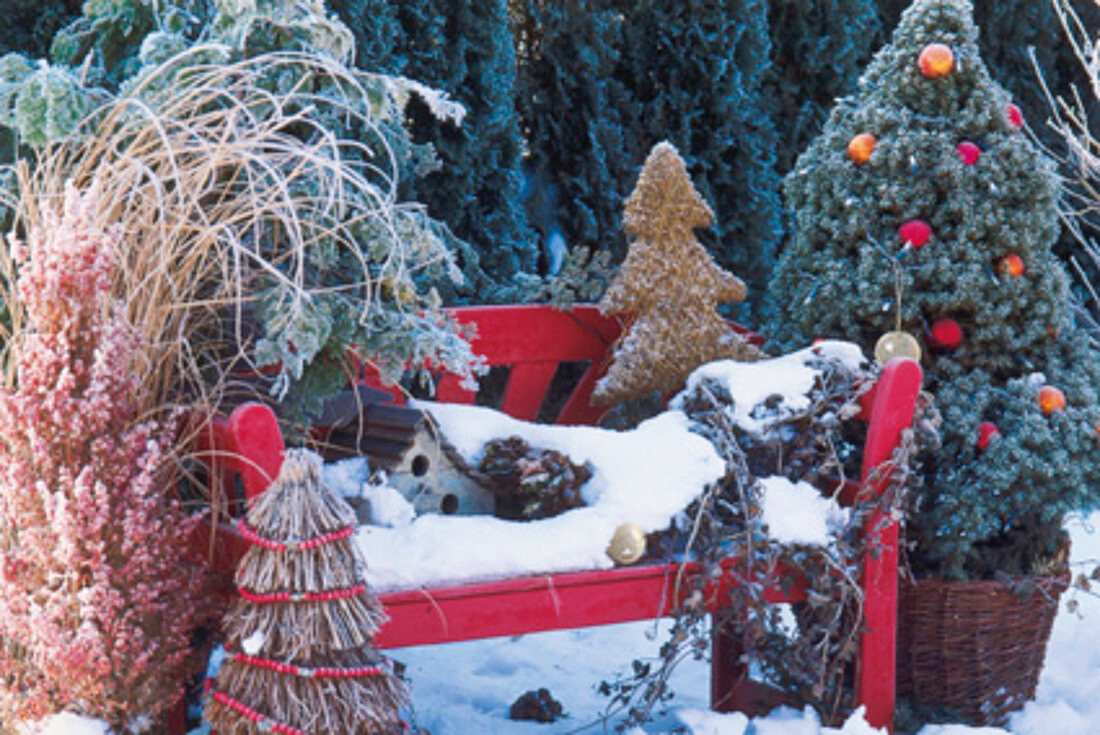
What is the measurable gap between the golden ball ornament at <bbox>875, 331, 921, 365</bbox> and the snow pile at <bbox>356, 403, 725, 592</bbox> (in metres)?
0.54

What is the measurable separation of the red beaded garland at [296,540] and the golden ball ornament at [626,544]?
65 centimetres

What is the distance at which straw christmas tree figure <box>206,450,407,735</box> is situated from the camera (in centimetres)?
215

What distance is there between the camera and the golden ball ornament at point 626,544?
8.72 ft

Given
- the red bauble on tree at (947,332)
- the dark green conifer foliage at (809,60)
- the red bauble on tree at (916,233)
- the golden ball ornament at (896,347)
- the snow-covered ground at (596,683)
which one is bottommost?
the snow-covered ground at (596,683)

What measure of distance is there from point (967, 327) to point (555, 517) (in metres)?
1.24

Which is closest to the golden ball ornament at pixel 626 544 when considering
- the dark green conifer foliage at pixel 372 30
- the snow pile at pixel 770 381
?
the snow pile at pixel 770 381

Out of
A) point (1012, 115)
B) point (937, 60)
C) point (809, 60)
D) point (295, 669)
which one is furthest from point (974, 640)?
A: point (809, 60)

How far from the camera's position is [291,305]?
2.38 meters

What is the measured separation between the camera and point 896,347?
10.3 ft

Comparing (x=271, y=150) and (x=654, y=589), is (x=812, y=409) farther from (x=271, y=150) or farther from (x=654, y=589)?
(x=271, y=150)

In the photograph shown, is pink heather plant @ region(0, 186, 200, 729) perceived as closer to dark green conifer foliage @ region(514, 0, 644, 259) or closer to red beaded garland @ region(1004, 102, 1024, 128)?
red beaded garland @ region(1004, 102, 1024, 128)

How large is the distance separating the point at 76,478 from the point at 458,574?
0.72m

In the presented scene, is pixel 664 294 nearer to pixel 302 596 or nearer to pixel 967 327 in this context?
pixel 967 327

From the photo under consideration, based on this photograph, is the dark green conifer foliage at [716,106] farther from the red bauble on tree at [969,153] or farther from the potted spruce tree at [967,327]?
the red bauble on tree at [969,153]
